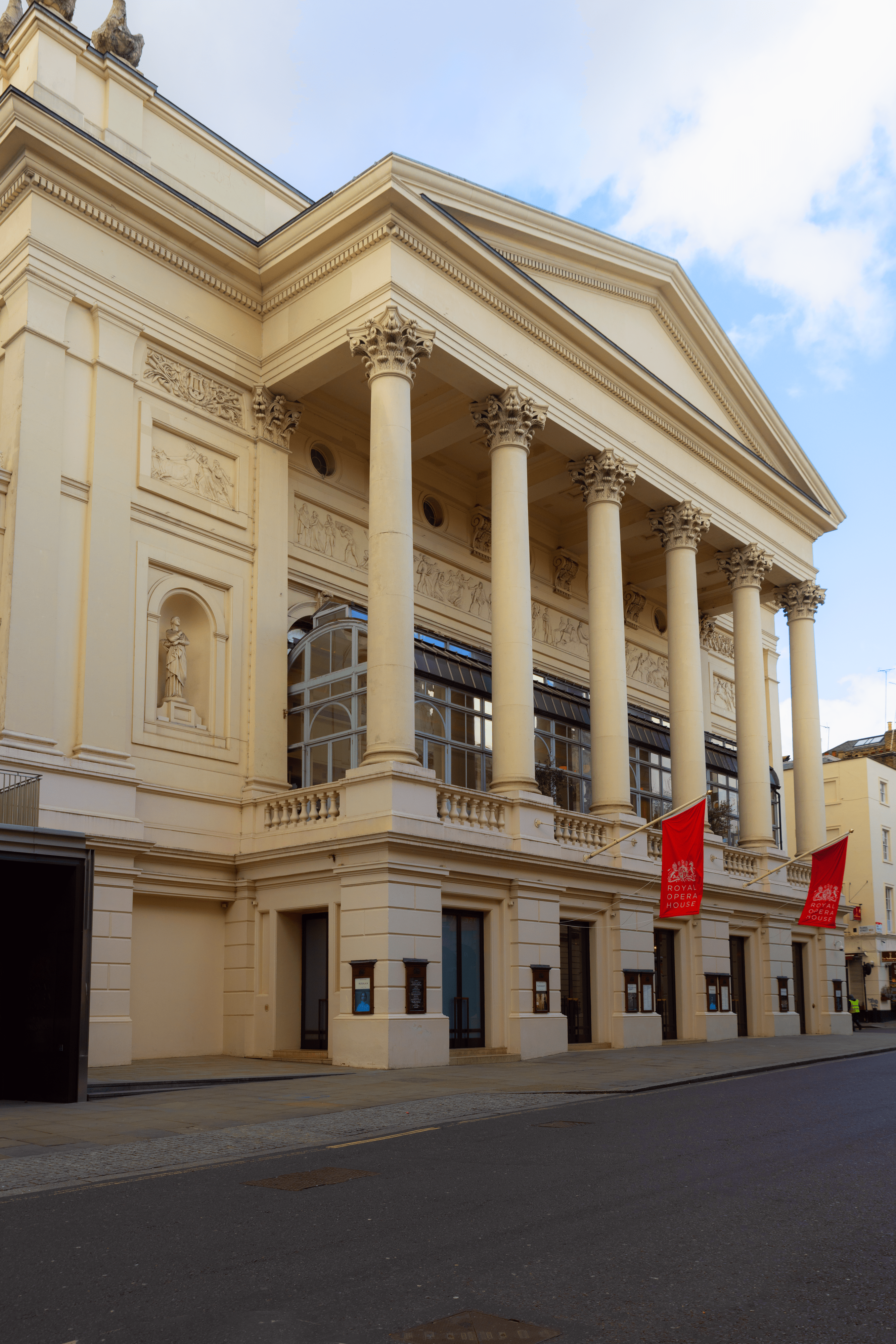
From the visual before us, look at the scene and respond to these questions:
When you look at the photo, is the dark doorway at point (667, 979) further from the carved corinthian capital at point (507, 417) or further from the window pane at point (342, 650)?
the carved corinthian capital at point (507, 417)

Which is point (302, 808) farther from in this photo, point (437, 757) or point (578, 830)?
point (578, 830)

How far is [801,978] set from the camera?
38438 millimetres

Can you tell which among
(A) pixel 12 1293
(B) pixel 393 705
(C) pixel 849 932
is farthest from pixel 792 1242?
(C) pixel 849 932

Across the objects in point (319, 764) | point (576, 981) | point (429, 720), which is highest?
point (429, 720)

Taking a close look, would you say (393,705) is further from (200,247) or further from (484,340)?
(200,247)

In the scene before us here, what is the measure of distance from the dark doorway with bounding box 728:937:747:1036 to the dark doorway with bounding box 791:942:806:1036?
3.68 meters

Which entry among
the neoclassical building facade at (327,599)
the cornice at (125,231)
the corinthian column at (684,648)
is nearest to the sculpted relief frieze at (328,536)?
the neoclassical building facade at (327,599)

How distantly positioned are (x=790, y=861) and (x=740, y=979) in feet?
12.4

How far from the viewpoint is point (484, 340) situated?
2819cm

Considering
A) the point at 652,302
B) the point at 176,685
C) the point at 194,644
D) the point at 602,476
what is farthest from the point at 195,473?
the point at 652,302

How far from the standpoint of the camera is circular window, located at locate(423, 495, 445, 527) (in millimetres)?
33438

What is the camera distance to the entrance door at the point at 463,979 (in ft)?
78.6

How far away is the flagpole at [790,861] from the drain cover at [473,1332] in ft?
91.5

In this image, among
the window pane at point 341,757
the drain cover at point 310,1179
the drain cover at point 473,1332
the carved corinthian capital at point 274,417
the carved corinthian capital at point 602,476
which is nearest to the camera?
the drain cover at point 473,1332
